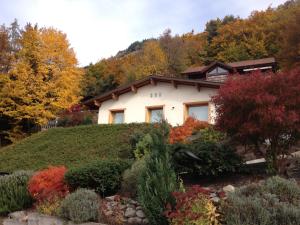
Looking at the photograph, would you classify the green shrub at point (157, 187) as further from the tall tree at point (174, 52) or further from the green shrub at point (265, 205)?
the tall tree at point (174, 52)

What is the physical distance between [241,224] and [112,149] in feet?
36.1

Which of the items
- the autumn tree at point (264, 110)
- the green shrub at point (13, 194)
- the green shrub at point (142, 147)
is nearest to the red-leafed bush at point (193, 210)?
the autumn tree at point (264, 110)

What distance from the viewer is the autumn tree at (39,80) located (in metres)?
27.5

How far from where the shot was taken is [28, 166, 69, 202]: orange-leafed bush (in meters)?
10.6

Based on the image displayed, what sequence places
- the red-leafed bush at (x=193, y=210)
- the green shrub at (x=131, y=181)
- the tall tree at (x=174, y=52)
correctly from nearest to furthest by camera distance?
the red-leafed bush at (x=193, y=210) < the green shrub at (x=131, y=181) < the tall tree at (x=174, y=52)

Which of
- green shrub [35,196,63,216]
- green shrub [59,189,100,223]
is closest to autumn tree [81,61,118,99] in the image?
green shrub [35,196,63,216]

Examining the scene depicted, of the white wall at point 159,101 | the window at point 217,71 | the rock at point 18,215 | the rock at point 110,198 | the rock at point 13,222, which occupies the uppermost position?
the window at point 217,71

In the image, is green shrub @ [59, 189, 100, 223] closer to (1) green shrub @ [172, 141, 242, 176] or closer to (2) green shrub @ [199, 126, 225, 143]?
(1) green shrub @ [172, 141, 242, 176]

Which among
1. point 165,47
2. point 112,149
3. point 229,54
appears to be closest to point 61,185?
point 112,149

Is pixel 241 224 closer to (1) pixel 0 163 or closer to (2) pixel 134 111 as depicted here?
(1) pixel 0 163

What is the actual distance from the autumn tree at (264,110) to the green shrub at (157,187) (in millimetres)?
2907

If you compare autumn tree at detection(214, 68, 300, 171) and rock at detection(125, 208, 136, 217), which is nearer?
rock at detection(125, 208, 136, 217)

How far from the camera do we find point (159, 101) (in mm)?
22406

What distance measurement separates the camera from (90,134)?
19.8 metres
